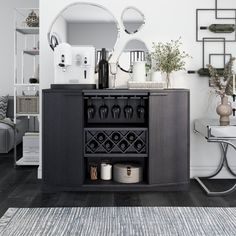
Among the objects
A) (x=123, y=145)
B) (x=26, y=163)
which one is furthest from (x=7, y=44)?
(x=123, y=145)

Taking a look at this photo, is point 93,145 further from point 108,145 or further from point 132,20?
point 132,20

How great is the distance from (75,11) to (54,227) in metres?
2.11

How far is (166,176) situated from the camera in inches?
146

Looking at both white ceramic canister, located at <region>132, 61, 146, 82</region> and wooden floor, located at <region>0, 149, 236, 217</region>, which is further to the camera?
white ceramic canister, located at <region>132, 61, 146, 82</region>

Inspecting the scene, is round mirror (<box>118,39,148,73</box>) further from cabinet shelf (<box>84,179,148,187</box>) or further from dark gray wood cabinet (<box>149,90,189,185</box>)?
cabinet shelf (<box>84,179,148,187</box>)

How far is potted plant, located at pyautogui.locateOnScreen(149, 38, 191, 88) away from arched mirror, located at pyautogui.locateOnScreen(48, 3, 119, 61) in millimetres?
402

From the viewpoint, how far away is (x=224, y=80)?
4.02 metres

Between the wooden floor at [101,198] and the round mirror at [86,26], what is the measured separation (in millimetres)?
1349

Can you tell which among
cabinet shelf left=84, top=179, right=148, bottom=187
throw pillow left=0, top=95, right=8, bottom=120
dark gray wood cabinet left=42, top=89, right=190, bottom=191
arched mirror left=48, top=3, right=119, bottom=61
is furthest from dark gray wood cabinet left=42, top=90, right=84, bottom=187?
throw pillow left=0, top=95, right=8, bottom=120

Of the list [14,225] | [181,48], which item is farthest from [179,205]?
[181,48]

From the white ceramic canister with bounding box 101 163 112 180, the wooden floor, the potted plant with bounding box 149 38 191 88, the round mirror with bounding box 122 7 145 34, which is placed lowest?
the wooden floor

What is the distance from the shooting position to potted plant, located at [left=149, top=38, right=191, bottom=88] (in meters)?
3.96

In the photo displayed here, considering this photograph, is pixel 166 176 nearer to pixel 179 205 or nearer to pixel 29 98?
pixel 179 205

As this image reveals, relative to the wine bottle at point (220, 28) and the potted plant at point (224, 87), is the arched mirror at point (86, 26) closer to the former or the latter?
the wine bottle at point (220, 28)
